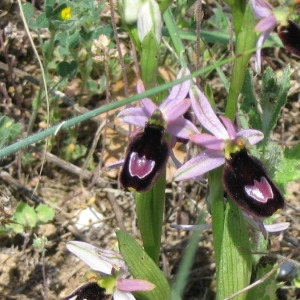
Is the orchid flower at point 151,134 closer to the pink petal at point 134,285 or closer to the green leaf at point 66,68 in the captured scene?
the pink petal at point 134,285

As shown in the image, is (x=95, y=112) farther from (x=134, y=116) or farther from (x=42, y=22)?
(x=42, y=22)

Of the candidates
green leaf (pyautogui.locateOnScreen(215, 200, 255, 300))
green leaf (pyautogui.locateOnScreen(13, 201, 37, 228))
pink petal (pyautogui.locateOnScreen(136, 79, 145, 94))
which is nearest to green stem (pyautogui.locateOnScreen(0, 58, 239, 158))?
pink petal (pyautogui.locateOnScreen(136, 79, 145, 94))

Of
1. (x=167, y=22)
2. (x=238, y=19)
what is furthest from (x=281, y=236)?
(x=238, y=19)

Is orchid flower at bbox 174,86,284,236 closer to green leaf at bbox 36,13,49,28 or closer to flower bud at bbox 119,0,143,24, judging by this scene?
flower bud at bbox 119,0,143,24

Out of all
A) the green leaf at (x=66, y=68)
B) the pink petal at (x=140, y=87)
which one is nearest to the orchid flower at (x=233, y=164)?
the pink petal at (x=140, y=87)

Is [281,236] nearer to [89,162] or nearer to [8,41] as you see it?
[89,162]

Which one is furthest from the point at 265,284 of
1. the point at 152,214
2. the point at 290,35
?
the point at 290,35
